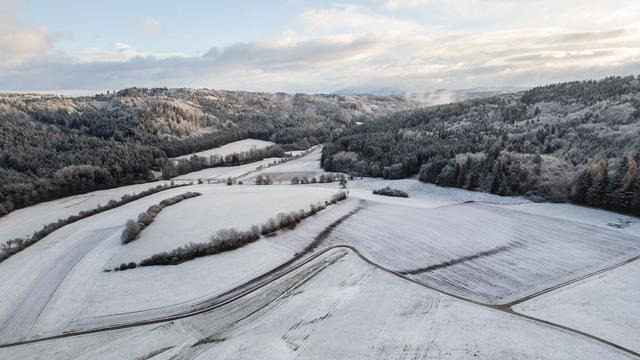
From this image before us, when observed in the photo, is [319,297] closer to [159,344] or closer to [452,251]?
[159,344]

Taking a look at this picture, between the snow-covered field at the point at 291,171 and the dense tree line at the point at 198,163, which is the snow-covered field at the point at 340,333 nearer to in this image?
the snow-covered field at the point at 291,171

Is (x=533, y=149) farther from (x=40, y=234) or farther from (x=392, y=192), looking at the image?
(x=40, y=234)

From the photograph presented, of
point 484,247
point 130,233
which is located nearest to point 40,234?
point 130,233

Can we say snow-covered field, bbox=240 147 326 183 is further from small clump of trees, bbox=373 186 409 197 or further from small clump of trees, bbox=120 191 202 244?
small clump of trees, bbox=120 191 202 244

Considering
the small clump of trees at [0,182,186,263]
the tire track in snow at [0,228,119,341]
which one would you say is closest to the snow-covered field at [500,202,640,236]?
the tire track in snow at [0,228,119,341]

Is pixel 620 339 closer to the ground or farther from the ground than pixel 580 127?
closer to the ground

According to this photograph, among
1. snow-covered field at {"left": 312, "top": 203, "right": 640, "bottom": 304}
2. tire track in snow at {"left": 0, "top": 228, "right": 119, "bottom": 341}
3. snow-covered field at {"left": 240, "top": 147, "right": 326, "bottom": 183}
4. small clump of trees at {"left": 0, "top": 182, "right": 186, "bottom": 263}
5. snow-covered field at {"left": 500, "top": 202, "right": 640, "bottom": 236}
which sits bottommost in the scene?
snow-covered field at {"left": 240, "top": 147, "right": 326, "bottom": 183}

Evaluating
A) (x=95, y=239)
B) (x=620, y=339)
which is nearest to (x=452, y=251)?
(x=620, y=339)
